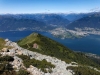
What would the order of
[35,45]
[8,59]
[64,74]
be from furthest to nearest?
1. [35,45]
2. [8,59]
3. [64,74]

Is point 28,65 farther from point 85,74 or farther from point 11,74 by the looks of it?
point 85,74

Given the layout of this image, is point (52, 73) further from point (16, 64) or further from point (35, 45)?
point (35, 45)

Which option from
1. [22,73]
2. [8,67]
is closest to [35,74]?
[22,73]

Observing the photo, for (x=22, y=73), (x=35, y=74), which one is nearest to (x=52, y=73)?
(x=35, y=74)

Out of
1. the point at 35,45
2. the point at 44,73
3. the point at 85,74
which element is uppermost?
the point at 44,73

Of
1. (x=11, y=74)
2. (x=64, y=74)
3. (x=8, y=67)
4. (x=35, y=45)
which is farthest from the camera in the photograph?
(x=35, y=45)

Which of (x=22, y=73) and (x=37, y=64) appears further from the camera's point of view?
(x=37, y=64)

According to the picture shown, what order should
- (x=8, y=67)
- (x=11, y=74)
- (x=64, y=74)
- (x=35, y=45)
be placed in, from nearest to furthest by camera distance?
1. (x=11, y=74)
2. (x=8, y=67)
3. (x=64, y=74)
4. (x=35, y=45)

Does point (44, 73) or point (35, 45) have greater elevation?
point (44, 73)

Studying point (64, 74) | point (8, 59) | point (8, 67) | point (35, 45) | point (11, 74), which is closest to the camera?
point (11, 74)
